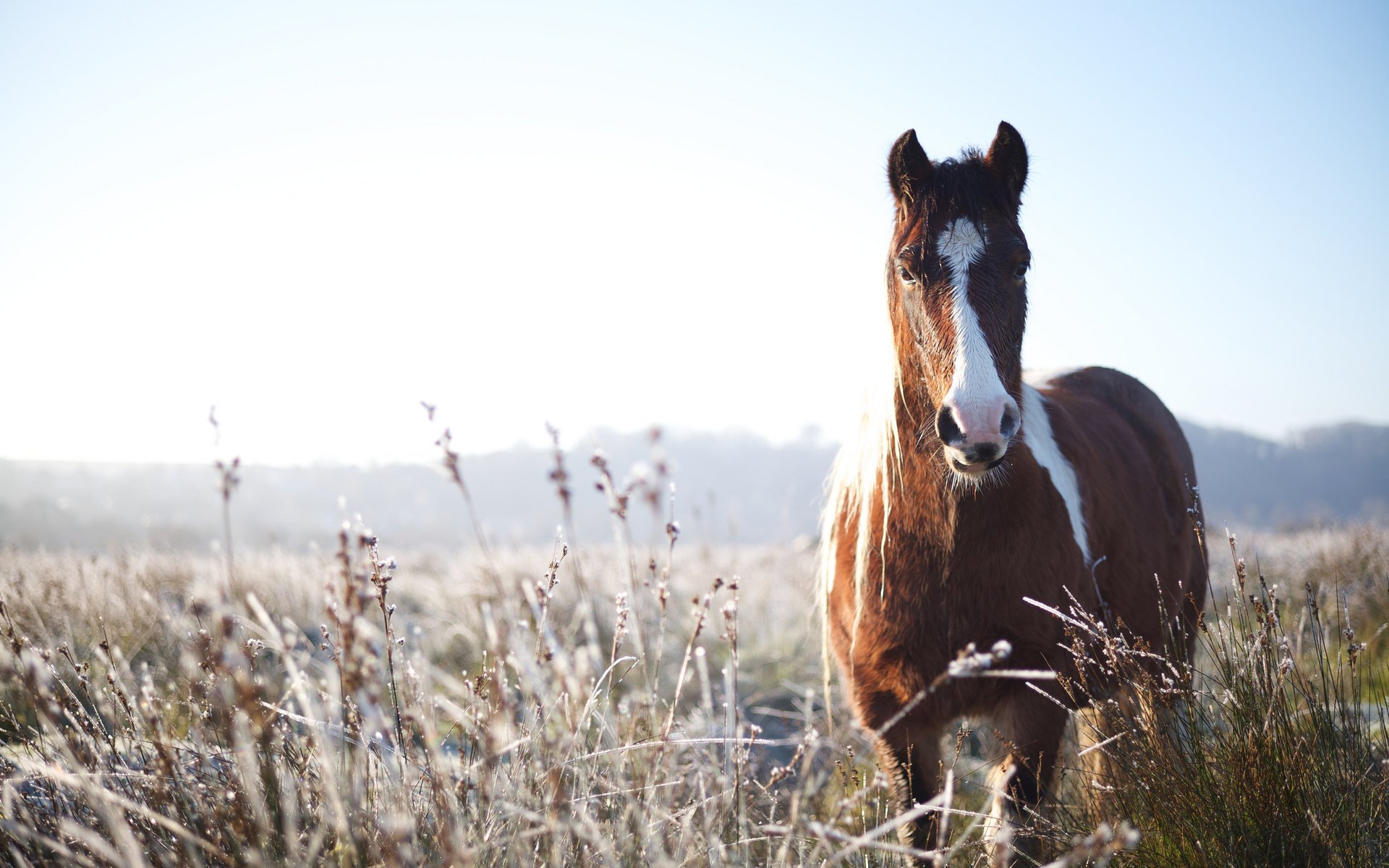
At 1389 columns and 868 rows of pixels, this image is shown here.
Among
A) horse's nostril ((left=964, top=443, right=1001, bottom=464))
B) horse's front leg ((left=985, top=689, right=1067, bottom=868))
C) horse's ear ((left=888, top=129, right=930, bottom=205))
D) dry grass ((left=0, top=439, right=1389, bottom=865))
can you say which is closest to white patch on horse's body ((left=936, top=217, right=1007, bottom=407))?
horse's nostril ((left=964, top=443, right=1001, bottom=464))

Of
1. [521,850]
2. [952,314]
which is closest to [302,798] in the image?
[521,850]

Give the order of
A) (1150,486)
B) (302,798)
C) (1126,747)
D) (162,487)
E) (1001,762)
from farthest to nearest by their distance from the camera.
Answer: (162,487)
(1150,486)
(1001,762)
(1126,747)
(302,798)

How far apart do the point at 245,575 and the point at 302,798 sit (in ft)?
19.4

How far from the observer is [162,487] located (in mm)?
36625

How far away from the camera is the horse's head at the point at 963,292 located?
5.70 ft

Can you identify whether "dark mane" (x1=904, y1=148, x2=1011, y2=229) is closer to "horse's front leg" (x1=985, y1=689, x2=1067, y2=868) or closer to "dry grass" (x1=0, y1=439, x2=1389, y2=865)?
"dry grass" (x1=0, y1=439, x2=1389, y2=865)

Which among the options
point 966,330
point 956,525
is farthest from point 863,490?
point 966,330

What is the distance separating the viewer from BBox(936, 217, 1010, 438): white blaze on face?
5.59 ft

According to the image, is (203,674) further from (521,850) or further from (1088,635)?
(1088,635)

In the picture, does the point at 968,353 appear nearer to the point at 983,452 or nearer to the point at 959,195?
the point at 983,452

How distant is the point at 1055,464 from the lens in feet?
7.81

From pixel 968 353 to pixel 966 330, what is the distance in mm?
81

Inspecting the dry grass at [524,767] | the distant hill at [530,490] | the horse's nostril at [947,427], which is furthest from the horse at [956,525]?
the distant hill at [530,490]

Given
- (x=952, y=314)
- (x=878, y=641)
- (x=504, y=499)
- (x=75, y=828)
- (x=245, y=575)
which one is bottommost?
(x=504, y=499)
